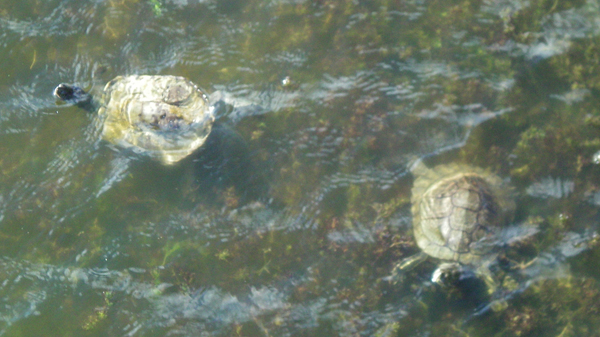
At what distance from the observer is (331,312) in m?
5.88

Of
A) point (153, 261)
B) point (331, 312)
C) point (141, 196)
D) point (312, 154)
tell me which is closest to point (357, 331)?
point (331, 312)

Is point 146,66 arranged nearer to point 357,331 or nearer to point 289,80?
point 289,80

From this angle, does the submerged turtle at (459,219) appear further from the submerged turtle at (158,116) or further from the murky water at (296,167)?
the submerged turtle at (158,116)

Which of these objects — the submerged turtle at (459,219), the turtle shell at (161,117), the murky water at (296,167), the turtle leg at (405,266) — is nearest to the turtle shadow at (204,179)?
the murky water at (296,167)

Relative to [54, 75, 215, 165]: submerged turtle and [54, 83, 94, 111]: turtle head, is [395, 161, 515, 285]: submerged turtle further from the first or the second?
[54, 83, 94, 111]: turtle head

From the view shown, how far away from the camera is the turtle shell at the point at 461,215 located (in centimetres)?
561

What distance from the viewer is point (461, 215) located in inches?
221

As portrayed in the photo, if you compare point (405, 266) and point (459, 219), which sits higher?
point (459, 219)

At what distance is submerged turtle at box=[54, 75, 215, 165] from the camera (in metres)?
5.99

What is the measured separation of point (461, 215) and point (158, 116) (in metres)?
4.30

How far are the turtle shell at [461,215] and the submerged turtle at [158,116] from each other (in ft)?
10.7

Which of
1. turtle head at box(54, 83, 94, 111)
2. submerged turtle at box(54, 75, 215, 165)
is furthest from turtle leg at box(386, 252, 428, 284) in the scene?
turtle head at box(54, 83, 94, 111)

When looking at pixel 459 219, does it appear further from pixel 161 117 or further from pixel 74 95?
pixel 74 95

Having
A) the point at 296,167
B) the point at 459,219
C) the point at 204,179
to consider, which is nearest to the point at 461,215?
the point at 459,219
